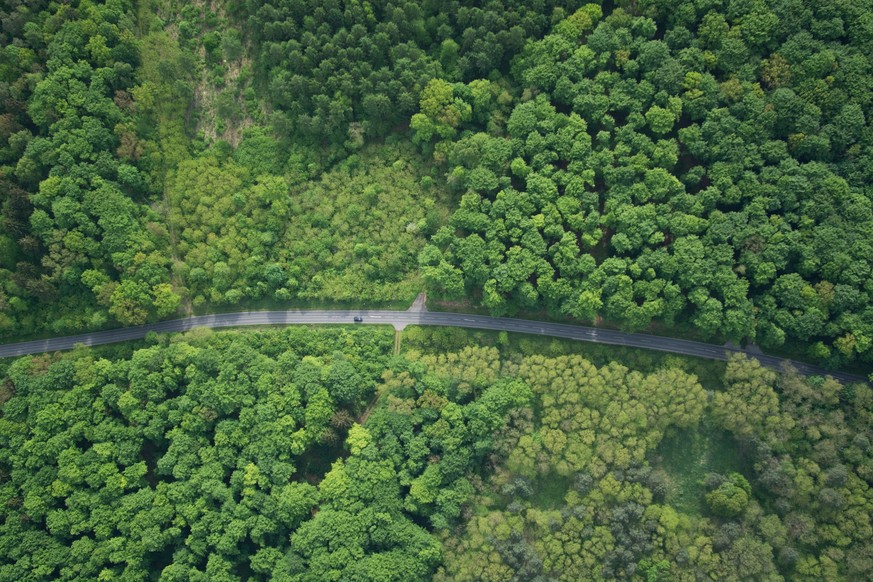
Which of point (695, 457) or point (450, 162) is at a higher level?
point (450, 162)

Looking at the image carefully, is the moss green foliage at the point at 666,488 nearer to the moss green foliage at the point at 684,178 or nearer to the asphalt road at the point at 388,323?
the asphalt road at the point at 388,323

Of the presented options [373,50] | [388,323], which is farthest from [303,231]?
[373,50]

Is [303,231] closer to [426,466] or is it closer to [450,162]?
[450,162]

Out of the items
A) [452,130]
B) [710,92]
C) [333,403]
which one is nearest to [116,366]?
[333,403]

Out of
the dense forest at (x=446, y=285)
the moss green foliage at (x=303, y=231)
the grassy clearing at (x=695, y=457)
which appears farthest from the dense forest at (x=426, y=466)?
the moss green foliage at (x=303, y=231)

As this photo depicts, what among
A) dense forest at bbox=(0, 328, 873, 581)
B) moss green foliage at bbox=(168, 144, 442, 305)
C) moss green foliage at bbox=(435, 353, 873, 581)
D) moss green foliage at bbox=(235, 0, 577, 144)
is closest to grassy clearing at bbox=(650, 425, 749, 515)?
dense forest at bbox=(0, 328, 873, 581)

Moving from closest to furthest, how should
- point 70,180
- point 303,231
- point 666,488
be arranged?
point 666,488
point 70,180
point 303,231
